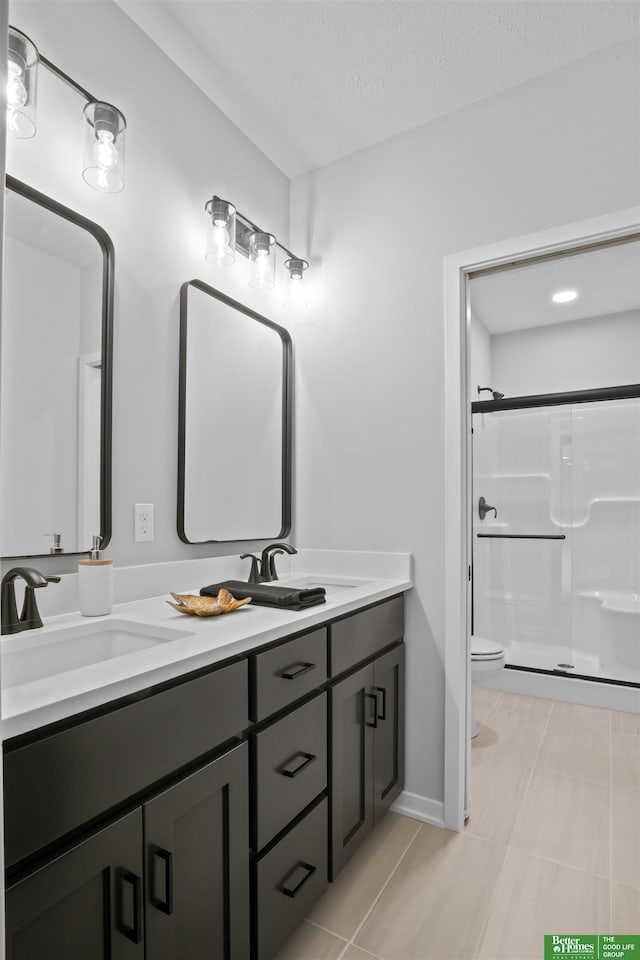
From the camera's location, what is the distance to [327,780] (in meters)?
1.48

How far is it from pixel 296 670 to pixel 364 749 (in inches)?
21.6

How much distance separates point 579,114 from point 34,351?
1857 mm

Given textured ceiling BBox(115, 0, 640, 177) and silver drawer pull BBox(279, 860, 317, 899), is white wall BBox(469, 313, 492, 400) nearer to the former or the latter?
textured ceiling BBox(115, 0, 640, 177)

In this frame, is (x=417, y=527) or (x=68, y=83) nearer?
(x=68, y=83)

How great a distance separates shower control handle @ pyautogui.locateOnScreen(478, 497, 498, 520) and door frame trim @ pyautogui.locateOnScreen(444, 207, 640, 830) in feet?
5.24

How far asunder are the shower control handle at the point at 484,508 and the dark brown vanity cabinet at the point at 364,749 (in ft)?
5.76

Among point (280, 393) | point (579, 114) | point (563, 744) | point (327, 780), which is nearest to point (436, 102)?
point (579, 114)

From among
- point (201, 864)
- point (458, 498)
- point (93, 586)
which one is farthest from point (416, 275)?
point (201, 864)

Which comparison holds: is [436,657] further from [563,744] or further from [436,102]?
[436,102]

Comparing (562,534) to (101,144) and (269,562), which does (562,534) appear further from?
(101,144)

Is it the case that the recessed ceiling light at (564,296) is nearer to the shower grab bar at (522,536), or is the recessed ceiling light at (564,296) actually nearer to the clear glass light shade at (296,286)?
the shower grab bar at (522,536)

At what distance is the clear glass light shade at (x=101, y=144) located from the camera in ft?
4.53

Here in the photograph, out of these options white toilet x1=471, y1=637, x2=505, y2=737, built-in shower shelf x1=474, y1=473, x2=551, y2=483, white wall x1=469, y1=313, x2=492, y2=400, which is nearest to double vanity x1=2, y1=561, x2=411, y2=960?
white toilet x1=471, y1=637, x2=505, y2=737

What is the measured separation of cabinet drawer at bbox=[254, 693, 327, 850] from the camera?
120 cm
